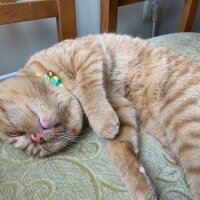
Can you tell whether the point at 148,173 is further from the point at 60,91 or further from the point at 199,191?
the point at 60,91

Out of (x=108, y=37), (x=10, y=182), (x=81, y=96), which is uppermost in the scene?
(x=108, y=37)

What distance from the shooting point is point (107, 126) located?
83 cm

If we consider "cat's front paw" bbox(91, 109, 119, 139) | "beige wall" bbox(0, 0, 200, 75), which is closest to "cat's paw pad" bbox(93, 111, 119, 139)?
"cat's front paw" bbox(91, 109, 119, 139)

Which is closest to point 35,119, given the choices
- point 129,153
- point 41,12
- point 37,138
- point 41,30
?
point 37,138

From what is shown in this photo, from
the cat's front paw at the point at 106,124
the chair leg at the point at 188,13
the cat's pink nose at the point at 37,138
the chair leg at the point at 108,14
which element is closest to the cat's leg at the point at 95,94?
the cat's front paw at the point at 106,124

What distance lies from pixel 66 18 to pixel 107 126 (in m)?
0.62

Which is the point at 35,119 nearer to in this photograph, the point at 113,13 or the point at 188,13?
the point at 113,13

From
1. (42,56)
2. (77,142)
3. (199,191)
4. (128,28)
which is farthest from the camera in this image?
(128,28)

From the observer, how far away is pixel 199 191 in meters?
0.68

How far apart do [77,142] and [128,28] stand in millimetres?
1282

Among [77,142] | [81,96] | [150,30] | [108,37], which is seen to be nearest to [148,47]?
[108,37]

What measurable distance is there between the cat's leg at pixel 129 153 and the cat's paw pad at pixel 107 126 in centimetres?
3

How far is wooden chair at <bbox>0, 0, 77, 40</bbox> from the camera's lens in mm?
1052

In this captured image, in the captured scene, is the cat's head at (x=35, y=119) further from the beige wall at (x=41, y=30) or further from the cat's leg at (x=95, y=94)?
the beige wall at (x=41, y=30)
